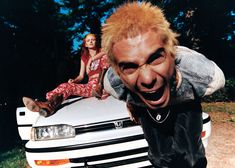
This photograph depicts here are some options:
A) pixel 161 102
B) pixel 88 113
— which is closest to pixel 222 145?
pixel 88 113

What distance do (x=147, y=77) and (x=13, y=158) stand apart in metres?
4.40

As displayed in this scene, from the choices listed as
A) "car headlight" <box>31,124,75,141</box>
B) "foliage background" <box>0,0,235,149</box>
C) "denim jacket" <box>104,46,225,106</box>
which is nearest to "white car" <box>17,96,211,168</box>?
"car headlight" <box>31,124,75,141</box>

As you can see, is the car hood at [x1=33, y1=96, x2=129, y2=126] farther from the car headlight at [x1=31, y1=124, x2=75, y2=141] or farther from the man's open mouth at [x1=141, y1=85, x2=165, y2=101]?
the man's open mouth at [x1=141, y1=85, x2=165, y2=101]

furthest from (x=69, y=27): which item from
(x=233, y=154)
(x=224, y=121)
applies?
(x=233, y=154)

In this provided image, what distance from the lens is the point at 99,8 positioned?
22141mm

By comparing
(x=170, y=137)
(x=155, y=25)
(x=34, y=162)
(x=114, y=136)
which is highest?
(x=155, y=25)

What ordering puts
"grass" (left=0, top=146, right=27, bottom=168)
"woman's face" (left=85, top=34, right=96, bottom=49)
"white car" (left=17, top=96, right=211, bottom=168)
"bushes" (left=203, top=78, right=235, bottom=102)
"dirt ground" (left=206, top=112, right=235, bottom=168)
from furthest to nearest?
1. "bushes" (left=203, top=78, right=235, bottom=102)
2. "woman's face" (left=85, top=34, right=96, bottom=49)
3. "grass" (left=0, top=146, right=27, bottom=168)
4. "dirt ground" (left=206, top=112, right=235, bottom=168)
5. "white car" (left=17, top=96, right=211, bottom=168)

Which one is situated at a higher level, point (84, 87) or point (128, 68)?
point (128, 68)

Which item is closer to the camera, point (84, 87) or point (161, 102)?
point (161, 102)

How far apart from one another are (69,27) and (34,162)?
19591 mm

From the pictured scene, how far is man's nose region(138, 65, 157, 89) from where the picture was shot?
1.28 metres

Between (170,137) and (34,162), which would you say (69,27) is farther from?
(170,137)

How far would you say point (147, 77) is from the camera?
128 cm

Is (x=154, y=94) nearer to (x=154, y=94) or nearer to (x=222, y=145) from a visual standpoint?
(x=154, y=94)
